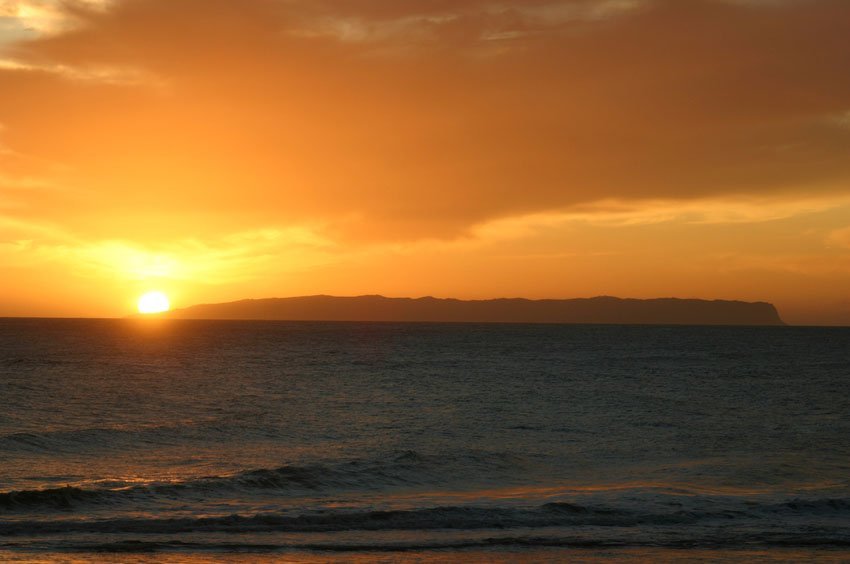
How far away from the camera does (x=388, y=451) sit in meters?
33.5

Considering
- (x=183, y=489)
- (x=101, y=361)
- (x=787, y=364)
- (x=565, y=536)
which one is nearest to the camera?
(x=565, y=536)

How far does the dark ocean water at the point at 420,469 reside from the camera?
18828 millimetres

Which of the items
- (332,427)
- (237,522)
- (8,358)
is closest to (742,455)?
(332,427)

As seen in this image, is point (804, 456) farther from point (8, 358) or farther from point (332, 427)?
point (8, 358)

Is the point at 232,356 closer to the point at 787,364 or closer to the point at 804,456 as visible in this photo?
the point at 787,364

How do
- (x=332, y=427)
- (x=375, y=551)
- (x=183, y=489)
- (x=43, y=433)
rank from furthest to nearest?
(x=332, y=427) → (x=43, y=433) → (x=183, y=489) → (x=375, y=551)

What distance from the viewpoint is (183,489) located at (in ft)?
80.2

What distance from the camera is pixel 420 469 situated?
29578 millimetres

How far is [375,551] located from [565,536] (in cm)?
502

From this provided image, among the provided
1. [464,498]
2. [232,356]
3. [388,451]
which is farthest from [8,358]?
[464,498]

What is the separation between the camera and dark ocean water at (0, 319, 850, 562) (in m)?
18.8

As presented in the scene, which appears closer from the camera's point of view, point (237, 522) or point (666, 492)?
point (237, 522)

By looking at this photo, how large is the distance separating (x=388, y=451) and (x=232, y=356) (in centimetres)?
7460

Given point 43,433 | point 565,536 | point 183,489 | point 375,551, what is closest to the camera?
point 375,551
